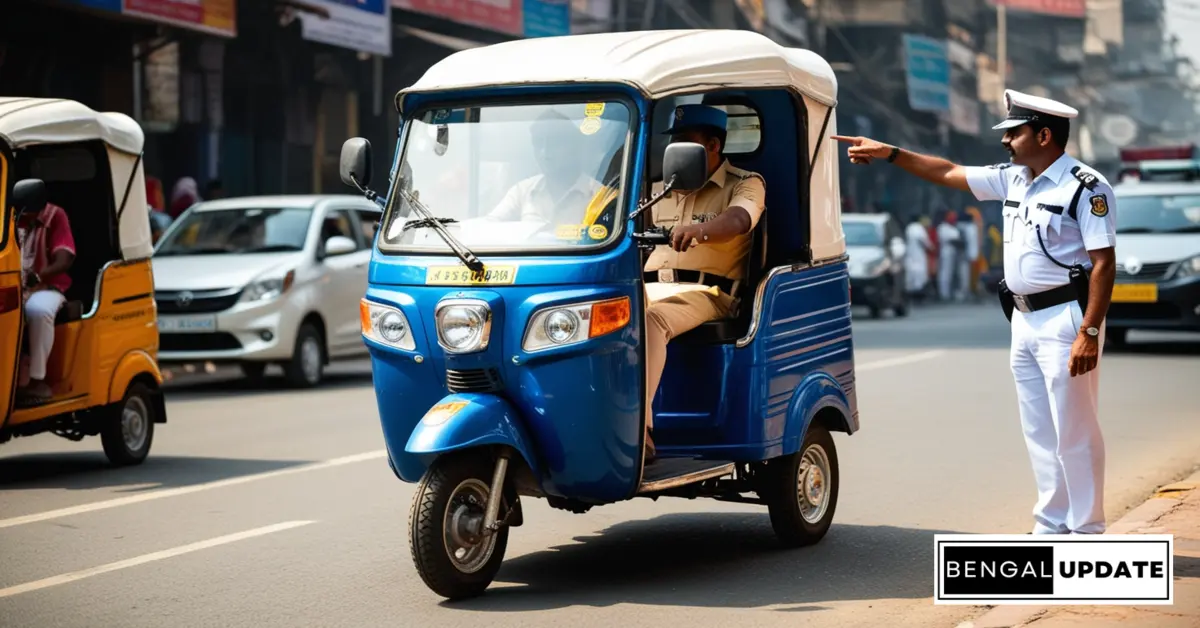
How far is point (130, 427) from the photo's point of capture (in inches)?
446

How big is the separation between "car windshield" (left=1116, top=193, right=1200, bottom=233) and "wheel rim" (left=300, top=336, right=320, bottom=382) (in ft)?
30.0

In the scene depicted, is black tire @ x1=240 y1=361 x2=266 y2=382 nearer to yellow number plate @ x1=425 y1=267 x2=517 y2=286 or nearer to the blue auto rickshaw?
the blue auto rickshaw

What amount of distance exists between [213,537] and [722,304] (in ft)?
8.66

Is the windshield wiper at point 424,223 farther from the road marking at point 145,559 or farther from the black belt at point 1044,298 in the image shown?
the black belt at point 1044,298

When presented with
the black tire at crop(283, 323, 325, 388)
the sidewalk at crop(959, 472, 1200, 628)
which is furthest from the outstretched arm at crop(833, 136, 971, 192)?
the black tire at crop(283, 323, 325, 388)

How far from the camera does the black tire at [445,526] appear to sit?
650 centimetres

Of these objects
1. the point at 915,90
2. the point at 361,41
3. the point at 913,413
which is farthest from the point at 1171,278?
the point at 915,90

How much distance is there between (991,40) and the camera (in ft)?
245

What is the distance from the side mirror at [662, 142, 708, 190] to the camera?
6715 mm

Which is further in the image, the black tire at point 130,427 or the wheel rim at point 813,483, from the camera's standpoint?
the black tire at point 130,427

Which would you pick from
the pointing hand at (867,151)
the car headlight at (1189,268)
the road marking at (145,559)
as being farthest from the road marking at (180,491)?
the car headlight at (1189,268)

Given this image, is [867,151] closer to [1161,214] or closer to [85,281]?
[85,281]

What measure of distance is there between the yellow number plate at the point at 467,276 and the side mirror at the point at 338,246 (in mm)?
9935

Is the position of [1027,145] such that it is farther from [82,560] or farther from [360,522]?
[82,560]
